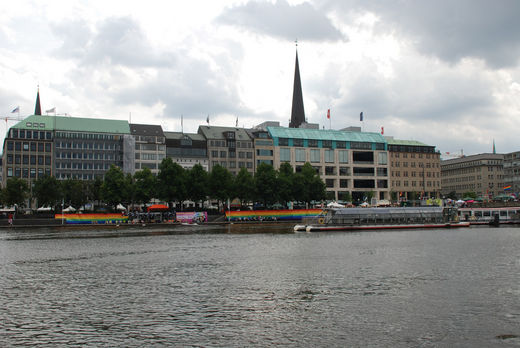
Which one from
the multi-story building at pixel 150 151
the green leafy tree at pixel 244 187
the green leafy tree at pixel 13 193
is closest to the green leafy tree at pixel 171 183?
the green leafy tree at pixel 244 187

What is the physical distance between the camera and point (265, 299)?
31078 mm

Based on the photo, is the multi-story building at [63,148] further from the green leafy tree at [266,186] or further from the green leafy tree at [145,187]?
the green leafy tree at [266,186]

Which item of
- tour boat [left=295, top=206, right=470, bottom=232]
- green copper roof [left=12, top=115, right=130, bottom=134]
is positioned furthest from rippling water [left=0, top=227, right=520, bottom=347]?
green copper roof [left=12, top=115, right=130, bottom=134]

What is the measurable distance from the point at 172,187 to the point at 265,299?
379 ft

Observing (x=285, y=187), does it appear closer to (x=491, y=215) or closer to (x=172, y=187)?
(x=172, y=187)

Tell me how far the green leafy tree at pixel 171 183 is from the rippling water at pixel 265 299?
3501 inches

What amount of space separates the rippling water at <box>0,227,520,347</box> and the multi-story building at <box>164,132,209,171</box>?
135 metres

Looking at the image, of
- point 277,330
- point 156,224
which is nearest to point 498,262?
point 277,330

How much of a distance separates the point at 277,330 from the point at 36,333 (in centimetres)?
1070

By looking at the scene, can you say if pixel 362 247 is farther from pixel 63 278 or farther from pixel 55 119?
pixel 55 119

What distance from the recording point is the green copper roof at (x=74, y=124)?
18525cm

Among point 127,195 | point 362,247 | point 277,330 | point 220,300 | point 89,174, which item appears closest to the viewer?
point 277,330

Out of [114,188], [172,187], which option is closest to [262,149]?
[172,187]

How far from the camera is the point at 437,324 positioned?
24734 millimetres
